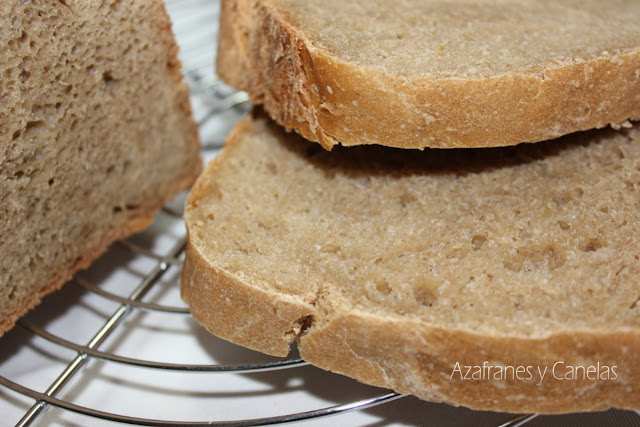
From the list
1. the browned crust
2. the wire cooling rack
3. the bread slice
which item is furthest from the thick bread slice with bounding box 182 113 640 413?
the bread slice

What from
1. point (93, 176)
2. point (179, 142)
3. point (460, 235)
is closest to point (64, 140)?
point (93, 176)

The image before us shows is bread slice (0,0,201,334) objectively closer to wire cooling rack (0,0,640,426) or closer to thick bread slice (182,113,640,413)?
wire cooling rack (0,0,640,426)

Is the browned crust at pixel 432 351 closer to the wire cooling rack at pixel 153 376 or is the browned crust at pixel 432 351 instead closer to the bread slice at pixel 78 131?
the wire cooling rack at pixel 153 376

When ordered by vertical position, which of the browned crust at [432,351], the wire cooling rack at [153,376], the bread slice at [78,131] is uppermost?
the bread slice at [78,131]

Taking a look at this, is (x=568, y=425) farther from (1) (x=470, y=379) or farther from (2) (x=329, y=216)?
(2) (x=329, y=216)

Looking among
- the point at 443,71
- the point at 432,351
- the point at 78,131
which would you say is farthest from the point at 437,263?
the point at 78,131

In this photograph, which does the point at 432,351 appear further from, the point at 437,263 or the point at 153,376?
the point at 153,376

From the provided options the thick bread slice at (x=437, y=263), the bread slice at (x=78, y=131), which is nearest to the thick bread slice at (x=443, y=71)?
the thick bread slice at (x=437, y=263)
